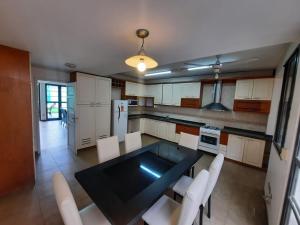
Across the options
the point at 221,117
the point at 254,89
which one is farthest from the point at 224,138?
the point at 254,89

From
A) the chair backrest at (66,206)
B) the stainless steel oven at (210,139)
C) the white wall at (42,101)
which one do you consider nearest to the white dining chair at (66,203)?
the chair backrest at (66,206)

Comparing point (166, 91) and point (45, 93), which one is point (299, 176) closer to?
point (166, 91)

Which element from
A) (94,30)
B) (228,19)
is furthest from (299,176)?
(94,30)

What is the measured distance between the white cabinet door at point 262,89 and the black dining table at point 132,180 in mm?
2494

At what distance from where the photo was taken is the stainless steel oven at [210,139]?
390 centimetres

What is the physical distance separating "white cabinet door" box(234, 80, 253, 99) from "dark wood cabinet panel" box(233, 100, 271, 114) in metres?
0.14

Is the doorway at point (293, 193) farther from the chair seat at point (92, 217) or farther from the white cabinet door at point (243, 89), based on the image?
the white cabinet door at point (243, 89)

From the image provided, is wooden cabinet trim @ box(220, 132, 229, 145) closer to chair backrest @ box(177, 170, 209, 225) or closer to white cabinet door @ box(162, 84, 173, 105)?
white cabinet door @ box(162, 84, 173, 105)

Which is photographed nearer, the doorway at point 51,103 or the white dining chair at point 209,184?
the white dining chair at point 209,184

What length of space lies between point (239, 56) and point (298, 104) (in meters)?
1.71

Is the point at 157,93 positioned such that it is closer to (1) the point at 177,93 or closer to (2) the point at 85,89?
(1) the point at 177,93

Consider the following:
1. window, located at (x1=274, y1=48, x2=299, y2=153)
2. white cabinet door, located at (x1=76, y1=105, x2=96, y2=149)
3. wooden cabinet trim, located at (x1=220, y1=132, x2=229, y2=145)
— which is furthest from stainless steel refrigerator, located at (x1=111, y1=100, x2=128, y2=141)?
window, located at (x1=274, y1=48, x2=299, y2=153)

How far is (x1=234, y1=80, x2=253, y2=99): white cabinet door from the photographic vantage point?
352 cm

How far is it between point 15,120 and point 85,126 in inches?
74.3
